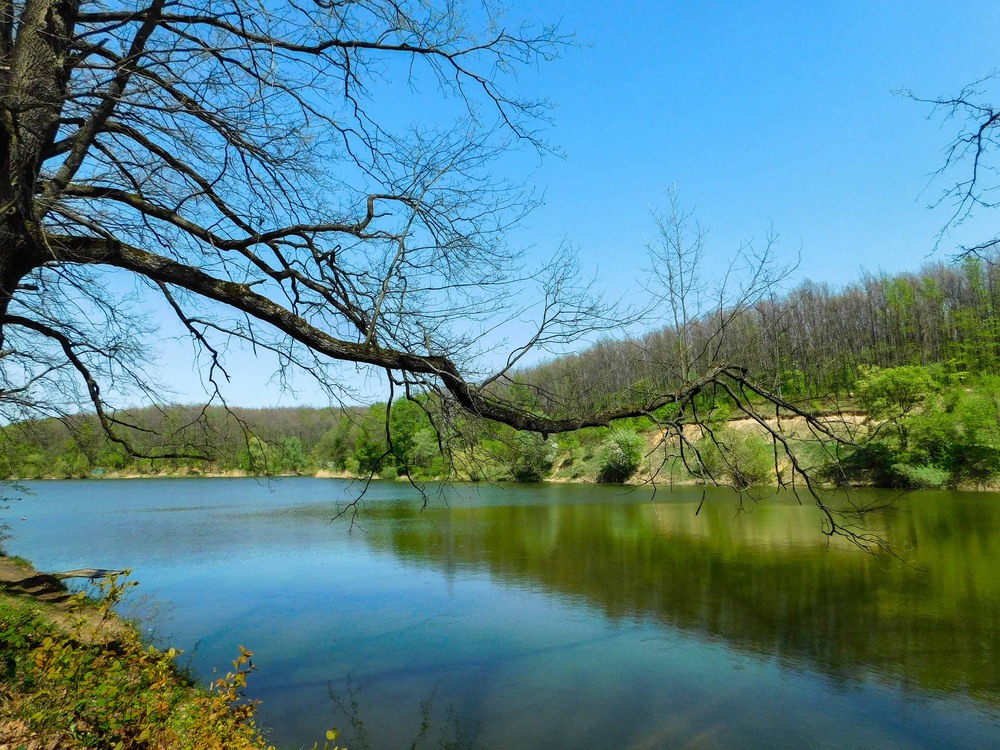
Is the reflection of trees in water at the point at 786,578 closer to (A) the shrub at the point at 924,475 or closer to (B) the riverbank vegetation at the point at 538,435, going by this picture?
(B) the riverbank vegetation at the point at 538,435

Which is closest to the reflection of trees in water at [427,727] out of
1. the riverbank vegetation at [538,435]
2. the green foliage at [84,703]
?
the green foliage at [84,703]

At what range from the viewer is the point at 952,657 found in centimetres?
802

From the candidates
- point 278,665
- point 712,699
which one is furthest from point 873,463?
point 278,665

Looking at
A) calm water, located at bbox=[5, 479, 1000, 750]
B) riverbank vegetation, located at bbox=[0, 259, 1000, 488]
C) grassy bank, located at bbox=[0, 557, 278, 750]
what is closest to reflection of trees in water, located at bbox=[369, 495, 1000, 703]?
calm water, located at bbox=[5, 479, 1000, 750]

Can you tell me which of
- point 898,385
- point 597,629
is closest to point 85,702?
point 597,629

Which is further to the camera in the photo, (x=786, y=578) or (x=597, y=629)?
(x=786, y=578)

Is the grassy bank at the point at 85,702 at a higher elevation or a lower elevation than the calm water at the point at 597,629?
higher

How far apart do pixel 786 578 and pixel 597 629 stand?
4.99 metres

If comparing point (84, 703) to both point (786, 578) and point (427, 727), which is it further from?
point (786, 578)

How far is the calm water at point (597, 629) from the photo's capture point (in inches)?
257

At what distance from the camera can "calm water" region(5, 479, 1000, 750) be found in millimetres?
6523

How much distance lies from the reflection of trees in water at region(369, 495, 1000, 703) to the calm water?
0.18 ft

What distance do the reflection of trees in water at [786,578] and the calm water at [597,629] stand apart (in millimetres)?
56

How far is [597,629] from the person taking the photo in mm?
9547
